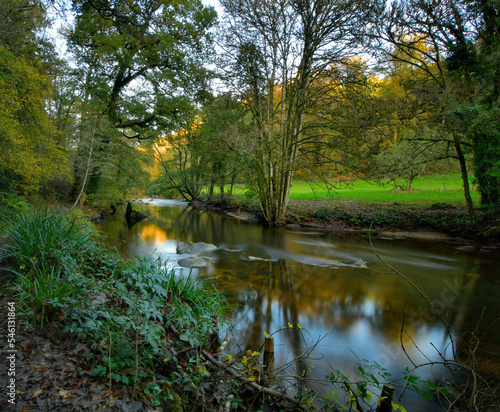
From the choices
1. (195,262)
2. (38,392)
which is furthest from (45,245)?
(195,262)

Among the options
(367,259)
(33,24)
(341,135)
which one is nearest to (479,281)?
(367,259)

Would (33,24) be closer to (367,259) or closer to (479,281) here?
(367,259)

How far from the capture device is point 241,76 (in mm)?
14266

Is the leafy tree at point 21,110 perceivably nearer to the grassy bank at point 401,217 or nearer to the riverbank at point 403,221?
the riverbank at point 403,221

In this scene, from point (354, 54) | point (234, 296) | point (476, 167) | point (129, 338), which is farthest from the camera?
point (354, 54)

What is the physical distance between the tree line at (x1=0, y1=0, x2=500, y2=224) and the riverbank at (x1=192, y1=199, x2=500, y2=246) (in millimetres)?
873

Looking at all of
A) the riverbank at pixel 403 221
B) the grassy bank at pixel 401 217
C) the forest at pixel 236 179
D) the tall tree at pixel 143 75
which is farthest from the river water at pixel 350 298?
A: the tall tree at pixel 143 75

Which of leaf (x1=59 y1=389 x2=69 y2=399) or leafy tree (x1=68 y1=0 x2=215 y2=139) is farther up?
leafy tree (x1=68 y1=0 x2=215 y2=139)

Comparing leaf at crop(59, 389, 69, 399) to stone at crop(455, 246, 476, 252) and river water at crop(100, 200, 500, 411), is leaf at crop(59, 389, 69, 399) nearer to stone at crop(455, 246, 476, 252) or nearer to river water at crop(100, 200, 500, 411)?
river water at crop(100, 200, 500, 411)

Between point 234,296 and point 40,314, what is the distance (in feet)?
12.0

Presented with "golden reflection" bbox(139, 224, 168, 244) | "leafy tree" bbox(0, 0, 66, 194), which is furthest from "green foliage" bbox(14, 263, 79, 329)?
"golden reflection" bbox(139, 224, 168, 244)

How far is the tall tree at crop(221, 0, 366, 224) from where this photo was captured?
471 inches

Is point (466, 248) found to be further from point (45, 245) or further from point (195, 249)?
point (45, 245)

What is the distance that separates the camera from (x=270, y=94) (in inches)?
566
